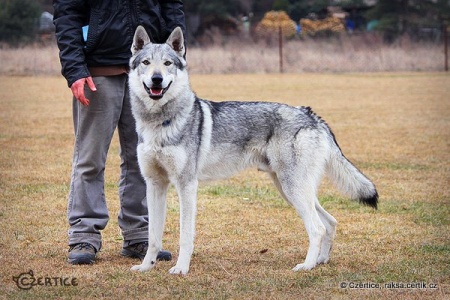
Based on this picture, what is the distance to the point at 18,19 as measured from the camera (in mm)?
33062

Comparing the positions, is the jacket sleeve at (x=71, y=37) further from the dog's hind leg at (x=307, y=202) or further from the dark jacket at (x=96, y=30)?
the dog's hind leg at (x=307, y=202)

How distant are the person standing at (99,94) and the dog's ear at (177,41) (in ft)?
1.14

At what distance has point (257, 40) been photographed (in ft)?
111

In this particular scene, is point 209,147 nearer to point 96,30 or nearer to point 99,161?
point 99,161

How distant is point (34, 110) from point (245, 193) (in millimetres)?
10144

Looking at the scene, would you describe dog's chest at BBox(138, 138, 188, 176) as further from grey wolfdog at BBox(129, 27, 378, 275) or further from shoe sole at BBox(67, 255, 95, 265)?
shoe sole at BBox(67, 255, 95, 265)

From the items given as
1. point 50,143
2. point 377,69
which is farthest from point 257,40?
point 50,143

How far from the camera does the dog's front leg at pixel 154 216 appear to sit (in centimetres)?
518

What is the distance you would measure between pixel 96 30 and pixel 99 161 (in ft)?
Result: 2.95

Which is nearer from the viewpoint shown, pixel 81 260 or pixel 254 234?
pixel 81 260

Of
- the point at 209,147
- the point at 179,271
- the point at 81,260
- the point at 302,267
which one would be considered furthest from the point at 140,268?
the point at 302,267

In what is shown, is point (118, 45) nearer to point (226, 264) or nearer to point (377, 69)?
point (226, 264)

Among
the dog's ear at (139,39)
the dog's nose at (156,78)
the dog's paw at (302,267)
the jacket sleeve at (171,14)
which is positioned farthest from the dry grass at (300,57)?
the dog's paw at (302,267)

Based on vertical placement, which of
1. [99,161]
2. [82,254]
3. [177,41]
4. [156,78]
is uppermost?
[177,41]
